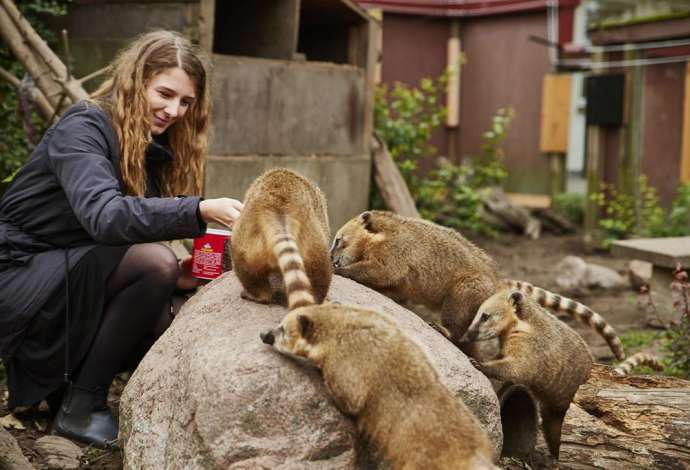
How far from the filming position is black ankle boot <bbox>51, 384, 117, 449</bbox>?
4492mm

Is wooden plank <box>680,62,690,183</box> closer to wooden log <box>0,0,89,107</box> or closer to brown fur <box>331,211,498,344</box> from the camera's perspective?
brown fur <box>331,211,498,344</box>

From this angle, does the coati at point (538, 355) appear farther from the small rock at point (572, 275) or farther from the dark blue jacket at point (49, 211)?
the small rock at point (572, 275)

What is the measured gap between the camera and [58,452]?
4332 mm

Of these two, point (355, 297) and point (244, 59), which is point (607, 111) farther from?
point (355, 297)

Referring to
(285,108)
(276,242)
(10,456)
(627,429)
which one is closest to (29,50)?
(285,108)

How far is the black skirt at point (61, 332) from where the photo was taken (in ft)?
14.5

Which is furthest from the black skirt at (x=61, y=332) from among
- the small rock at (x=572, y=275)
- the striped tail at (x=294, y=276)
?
the small rock at (x=572, y=275)

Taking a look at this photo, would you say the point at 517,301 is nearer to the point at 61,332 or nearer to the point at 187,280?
the point at 187,280

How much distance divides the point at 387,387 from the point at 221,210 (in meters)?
1.13

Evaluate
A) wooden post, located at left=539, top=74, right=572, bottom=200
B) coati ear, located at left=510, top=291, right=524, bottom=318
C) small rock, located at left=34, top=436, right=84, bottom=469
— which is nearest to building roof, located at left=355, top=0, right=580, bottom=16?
wooden post, located at left=539, top=74, right=572, bottom=200

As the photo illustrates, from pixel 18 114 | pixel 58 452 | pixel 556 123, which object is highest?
pixel 556 123

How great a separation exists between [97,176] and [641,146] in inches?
327

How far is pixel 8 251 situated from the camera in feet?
14.8

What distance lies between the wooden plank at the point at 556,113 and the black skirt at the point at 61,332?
9142mm
